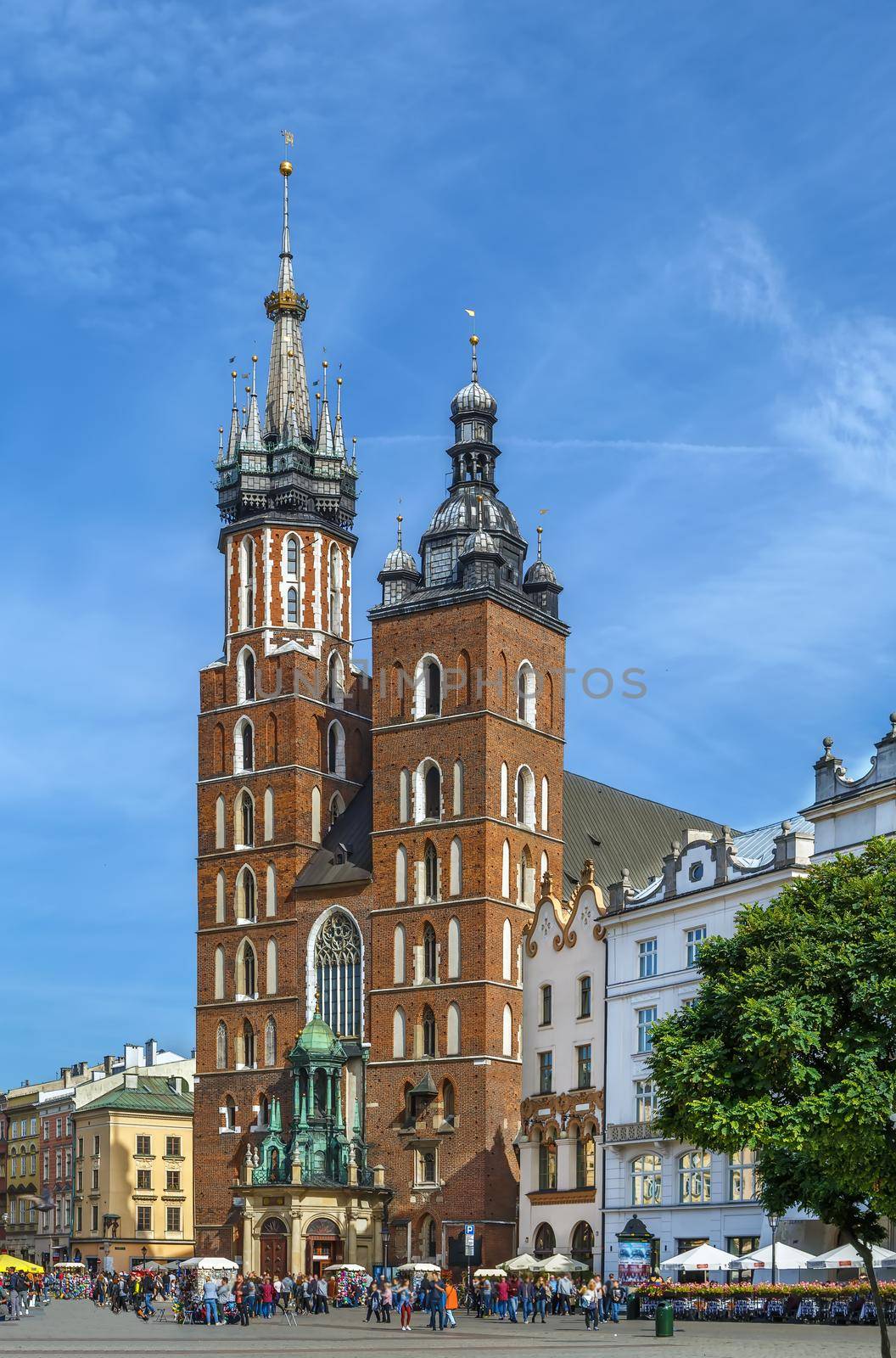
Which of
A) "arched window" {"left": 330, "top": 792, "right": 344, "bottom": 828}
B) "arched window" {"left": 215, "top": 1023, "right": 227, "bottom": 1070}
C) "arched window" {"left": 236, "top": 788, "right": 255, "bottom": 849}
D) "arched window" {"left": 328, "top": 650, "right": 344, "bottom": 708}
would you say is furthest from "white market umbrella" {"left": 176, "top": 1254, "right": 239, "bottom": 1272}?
"arched window" {"left": 328, "top": 650, "right": 344, "bottom": 708}

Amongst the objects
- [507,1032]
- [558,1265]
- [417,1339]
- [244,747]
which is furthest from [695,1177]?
[244,747]

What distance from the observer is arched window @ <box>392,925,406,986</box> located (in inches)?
3004

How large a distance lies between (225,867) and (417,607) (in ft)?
44.9

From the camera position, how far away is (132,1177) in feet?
356

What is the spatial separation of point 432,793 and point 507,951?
7.07 meters

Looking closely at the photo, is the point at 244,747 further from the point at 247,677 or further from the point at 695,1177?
the point at 695,1177

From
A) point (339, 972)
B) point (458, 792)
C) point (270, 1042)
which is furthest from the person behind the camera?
point (270, 1042)

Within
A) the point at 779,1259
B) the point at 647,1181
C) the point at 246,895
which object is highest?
the point at 246,895

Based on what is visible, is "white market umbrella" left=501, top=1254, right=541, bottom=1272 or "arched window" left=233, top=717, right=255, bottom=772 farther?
"arched window" left=233, top=717, right=255, bottom=772

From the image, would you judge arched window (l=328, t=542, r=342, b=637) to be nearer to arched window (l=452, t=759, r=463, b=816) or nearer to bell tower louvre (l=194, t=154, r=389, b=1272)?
bell tower louvre (l=194, t=154, r=389, b=1272)

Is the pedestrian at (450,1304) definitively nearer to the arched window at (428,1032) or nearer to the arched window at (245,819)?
the arched window at (428,1032)

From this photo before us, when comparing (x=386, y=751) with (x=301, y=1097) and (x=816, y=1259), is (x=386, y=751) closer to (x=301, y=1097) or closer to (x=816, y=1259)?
(x=301, y=1097)

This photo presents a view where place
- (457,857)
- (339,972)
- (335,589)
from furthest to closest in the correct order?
(335,589) < (339,972) < (457,857)

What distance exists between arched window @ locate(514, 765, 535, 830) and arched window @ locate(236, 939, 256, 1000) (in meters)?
12.5
